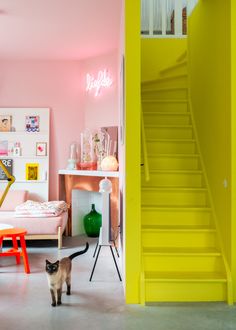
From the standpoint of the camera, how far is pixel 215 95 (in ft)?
13.5

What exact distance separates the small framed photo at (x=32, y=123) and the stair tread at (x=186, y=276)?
13.3ft

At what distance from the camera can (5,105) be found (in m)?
6.87

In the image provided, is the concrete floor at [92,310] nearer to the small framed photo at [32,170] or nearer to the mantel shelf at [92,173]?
the mantel shelf at [92,173]

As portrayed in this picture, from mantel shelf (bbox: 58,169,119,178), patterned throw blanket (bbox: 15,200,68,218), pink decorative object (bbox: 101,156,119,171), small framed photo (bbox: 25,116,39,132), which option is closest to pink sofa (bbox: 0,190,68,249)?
patterned throw blanket (bbox: 15,200,68,218)

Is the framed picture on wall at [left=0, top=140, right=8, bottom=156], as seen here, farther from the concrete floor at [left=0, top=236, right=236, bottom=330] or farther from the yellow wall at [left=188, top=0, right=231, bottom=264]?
the yellow wall at [left=188, top=0, right=231, bottom=264]

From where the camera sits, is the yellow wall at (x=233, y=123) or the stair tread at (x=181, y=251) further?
the stair tread at (x=181, y=251)

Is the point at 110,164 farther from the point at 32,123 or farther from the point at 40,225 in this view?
the point at 32,123

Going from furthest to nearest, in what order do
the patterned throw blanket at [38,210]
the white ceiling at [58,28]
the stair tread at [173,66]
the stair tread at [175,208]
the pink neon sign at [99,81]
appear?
the pink neon sign at [99,81]
the stair tread at [173,66]
the patterned throw blanket at [38,210]
the white ceiling at [58,28]
the stair tread at [175,208]

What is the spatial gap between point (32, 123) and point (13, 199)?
145 centimetres

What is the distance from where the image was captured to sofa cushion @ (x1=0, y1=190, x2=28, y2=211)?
643 cm

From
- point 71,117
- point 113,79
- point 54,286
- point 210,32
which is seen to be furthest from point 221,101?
point 71,117

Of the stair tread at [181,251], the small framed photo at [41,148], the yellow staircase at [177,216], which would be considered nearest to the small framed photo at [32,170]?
the small framed photo at [41,148]

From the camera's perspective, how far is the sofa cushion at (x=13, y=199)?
21.1ft

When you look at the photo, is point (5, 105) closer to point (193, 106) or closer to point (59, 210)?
point (59, 210)
